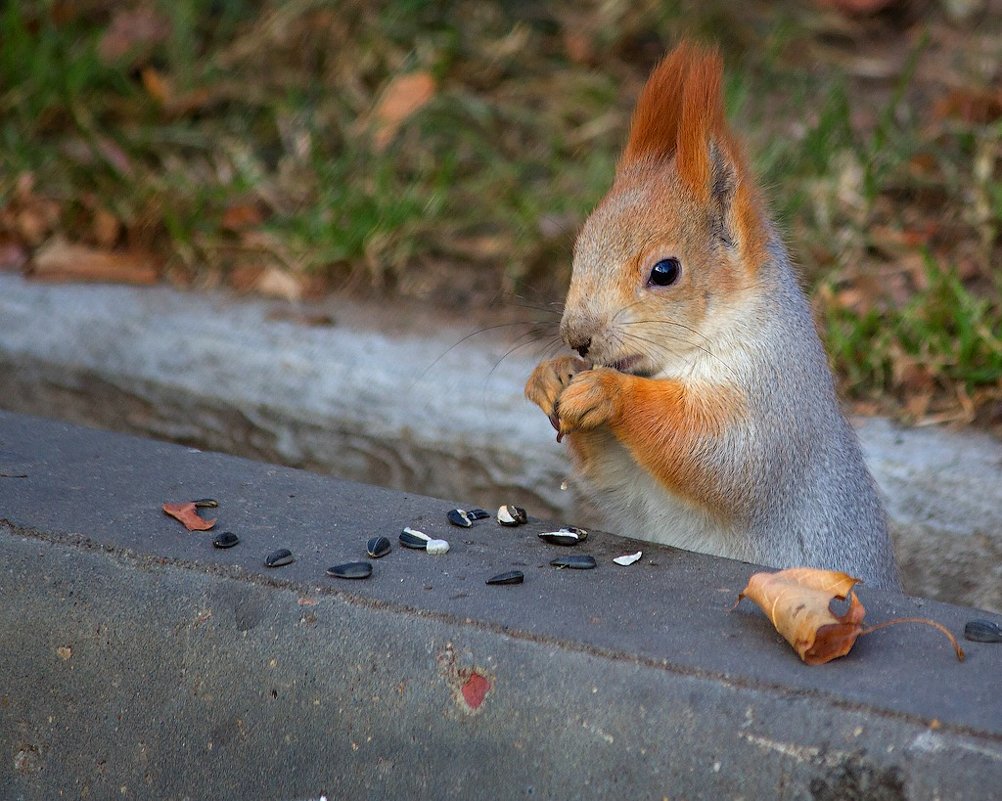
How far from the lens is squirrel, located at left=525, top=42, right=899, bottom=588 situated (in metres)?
2.13

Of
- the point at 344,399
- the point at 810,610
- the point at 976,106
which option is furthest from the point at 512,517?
the point at 976,106

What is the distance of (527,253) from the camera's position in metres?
3.81

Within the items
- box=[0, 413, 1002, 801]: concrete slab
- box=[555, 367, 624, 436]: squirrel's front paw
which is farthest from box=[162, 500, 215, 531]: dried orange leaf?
box=[555, 367, 624, 436]: squirrel's front paw

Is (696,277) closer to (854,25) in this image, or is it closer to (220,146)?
(220,146)

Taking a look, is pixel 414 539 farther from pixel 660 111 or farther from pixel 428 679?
pixel 660 111

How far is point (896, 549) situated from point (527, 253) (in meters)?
1.55

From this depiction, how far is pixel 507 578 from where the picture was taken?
182 cm

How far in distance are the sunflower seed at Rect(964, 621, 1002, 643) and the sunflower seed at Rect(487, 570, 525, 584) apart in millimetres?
608

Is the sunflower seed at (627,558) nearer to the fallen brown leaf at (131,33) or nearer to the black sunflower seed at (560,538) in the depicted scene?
the black sunflower seed at (560,538)

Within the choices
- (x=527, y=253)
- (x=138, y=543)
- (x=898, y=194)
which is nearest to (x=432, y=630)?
(x=138, y=543)

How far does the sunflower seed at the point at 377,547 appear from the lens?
1.88 metres

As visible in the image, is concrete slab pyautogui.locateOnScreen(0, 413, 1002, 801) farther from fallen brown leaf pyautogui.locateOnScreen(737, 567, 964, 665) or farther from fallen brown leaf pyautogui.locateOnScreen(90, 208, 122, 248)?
fallen brown leaf pyautogui.locateOnScreen(90, 208, 122, 248)

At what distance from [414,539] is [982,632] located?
82 centimetres

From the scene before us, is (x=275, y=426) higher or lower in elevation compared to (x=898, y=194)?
lower
